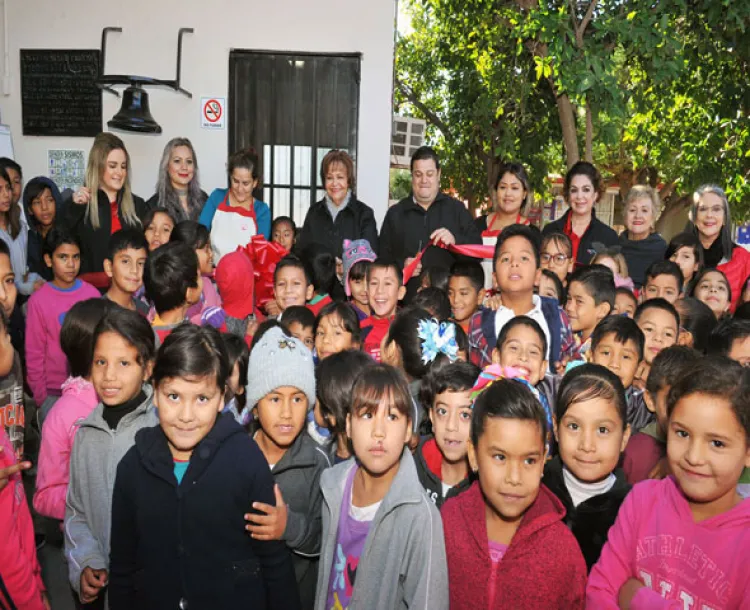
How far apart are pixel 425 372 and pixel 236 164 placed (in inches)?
96.9

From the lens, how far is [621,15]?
634 centimetres

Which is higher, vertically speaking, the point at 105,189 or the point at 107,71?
the point at 107,71

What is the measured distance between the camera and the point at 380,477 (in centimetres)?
218

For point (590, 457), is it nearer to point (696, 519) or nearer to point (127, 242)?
point (696, 519)

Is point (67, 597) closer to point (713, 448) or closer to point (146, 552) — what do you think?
point (146, 552)

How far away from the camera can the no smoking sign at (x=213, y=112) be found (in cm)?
657

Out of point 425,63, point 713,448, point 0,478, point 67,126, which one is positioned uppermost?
point 425,63

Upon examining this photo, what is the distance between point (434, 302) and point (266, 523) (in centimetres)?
206

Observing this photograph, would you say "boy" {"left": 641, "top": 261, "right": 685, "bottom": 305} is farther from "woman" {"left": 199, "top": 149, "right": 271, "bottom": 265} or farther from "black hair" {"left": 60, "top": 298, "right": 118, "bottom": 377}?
"black hair" {"left": 60, "top": 298, "right": 118, "bottom": 377}

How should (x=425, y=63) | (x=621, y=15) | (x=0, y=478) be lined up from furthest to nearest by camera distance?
(x=425, y=63) → (x=621, y=15) → (x=0, y=478)

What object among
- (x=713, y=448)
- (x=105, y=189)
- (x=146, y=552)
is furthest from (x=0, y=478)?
(x=105, y=189)

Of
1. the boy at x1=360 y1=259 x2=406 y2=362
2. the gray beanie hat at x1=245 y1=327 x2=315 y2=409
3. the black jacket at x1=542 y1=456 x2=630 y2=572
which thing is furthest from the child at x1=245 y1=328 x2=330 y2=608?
the boy at x1=360 y1=259 x2=406 y2=362

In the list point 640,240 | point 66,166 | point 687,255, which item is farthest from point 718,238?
point 66,166

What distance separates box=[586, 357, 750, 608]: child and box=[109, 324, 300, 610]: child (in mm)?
975
